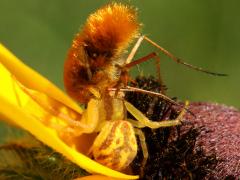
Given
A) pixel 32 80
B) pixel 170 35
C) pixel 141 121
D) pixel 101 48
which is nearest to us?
pixel 101 48

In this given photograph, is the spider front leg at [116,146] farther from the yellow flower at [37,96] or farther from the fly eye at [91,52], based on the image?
the fly eye at [91,52]

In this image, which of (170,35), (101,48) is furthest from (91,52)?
(170,35)

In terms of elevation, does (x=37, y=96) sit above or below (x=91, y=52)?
below

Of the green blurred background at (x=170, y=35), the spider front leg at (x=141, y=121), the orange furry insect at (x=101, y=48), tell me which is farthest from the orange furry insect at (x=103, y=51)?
the green blurred background at (x=170, y=35)

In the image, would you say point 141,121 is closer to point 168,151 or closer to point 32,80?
point 168,151

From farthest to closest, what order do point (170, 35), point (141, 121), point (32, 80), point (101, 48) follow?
point (170, 35)
point (32, 80)
point (141, 121)
point (101, 48)

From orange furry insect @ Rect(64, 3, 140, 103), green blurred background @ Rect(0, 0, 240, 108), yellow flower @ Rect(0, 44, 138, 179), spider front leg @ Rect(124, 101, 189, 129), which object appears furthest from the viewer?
green blurred background @ Rect(0, 0, 240, 108)

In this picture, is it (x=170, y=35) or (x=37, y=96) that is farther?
(x=170, y=35)

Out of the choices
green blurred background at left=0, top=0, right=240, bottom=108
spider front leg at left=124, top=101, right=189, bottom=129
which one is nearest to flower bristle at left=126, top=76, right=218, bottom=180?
spider front leg at left=124, top=101, right=189, bottom=129

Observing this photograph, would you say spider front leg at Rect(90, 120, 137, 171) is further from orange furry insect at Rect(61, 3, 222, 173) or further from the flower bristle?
the flower bristle
